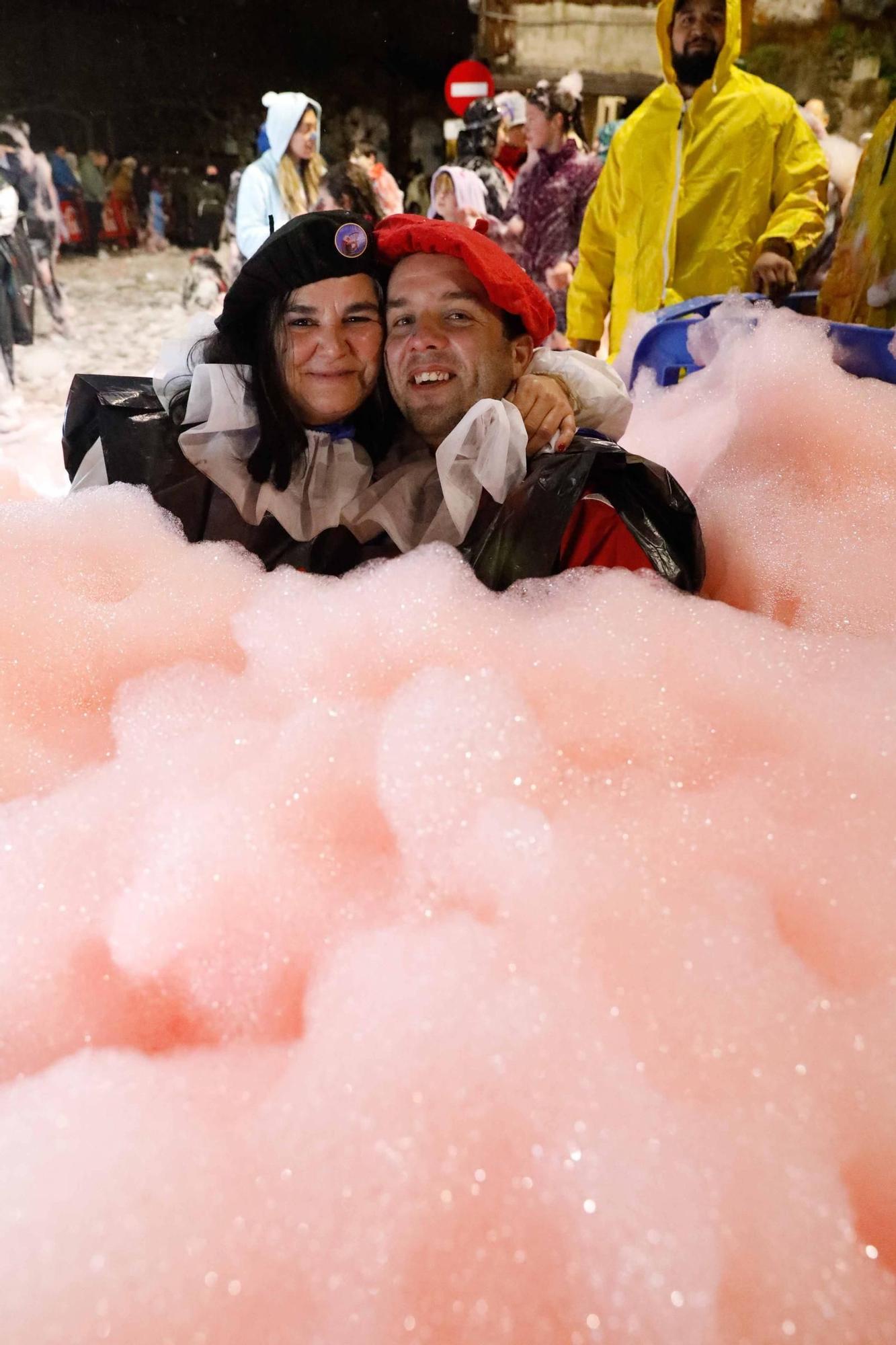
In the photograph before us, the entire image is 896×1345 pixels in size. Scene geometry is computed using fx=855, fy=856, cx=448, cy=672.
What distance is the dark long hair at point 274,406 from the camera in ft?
4.21

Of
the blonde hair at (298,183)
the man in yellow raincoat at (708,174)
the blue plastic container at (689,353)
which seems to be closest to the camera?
the blue plastic container at (689,353)

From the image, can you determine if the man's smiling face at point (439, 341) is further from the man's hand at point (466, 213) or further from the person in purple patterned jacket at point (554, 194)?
the man's hand at point (466, 213)

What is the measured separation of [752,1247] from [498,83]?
28.8 feet

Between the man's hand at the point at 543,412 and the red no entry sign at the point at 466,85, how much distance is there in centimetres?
651

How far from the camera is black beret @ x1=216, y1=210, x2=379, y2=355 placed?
123cm

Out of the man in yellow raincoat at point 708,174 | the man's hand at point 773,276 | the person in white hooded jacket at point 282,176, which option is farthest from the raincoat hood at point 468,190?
the man's hand at point 773,276

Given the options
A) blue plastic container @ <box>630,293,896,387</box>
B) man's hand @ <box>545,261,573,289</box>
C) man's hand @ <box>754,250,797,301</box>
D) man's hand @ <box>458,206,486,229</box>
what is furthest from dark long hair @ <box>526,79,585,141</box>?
blue plastic container @ <box>630,293,896,387</box>

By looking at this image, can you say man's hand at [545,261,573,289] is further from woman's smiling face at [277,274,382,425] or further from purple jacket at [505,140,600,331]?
woman's smiling face at [277,274,382,425]

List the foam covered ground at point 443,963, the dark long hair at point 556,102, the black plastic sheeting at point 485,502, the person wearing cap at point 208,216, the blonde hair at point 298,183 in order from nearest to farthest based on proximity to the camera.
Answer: the foam covered ground at point 443,963 → the black plastic sheeting at point 485,502 → the dark long hair at point 556,102 → the blonde hair at point 298,183 → the person wearing cap at point 208,216

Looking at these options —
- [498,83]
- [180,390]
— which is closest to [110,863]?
[180,390]

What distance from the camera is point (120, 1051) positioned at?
0.64 m

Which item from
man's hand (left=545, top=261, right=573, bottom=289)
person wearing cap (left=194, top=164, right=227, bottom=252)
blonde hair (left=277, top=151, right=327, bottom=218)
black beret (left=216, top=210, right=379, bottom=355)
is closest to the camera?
black beret (left=216, top=210, right=379, bottom=355)

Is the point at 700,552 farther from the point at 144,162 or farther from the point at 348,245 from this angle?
the point at 144,162

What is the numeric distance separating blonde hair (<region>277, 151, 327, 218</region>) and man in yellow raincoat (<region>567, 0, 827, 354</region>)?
1.65m
